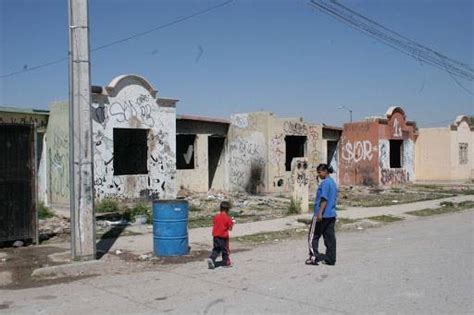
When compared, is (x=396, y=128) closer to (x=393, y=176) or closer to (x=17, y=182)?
(x=393, y=176)

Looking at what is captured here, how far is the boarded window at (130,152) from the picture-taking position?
73.4ft

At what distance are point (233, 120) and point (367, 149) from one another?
32.0ft

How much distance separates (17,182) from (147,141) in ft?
34.1

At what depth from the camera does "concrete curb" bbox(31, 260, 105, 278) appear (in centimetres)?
922

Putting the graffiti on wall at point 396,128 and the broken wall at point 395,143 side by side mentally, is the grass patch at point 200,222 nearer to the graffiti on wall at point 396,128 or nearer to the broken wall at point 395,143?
the broken wall at point 395,143

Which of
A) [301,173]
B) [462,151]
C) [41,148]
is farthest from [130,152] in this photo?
[462,151]

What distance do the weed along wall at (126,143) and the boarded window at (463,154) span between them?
2713cm

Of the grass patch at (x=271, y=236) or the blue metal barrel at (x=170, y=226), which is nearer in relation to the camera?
the blue metal barrel at (x=170, y=226)

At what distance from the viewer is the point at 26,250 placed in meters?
11.5

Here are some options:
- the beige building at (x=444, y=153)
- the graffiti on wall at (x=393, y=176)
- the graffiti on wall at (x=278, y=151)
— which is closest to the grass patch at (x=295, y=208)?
the graffiti on wall at (x=278, y=151)

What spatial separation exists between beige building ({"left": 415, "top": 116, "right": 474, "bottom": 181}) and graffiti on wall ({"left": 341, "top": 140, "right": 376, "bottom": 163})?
9.69m

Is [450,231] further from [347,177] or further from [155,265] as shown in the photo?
[347,177]

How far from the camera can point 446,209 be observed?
853 inches

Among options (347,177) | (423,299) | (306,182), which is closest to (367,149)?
(347,177)
